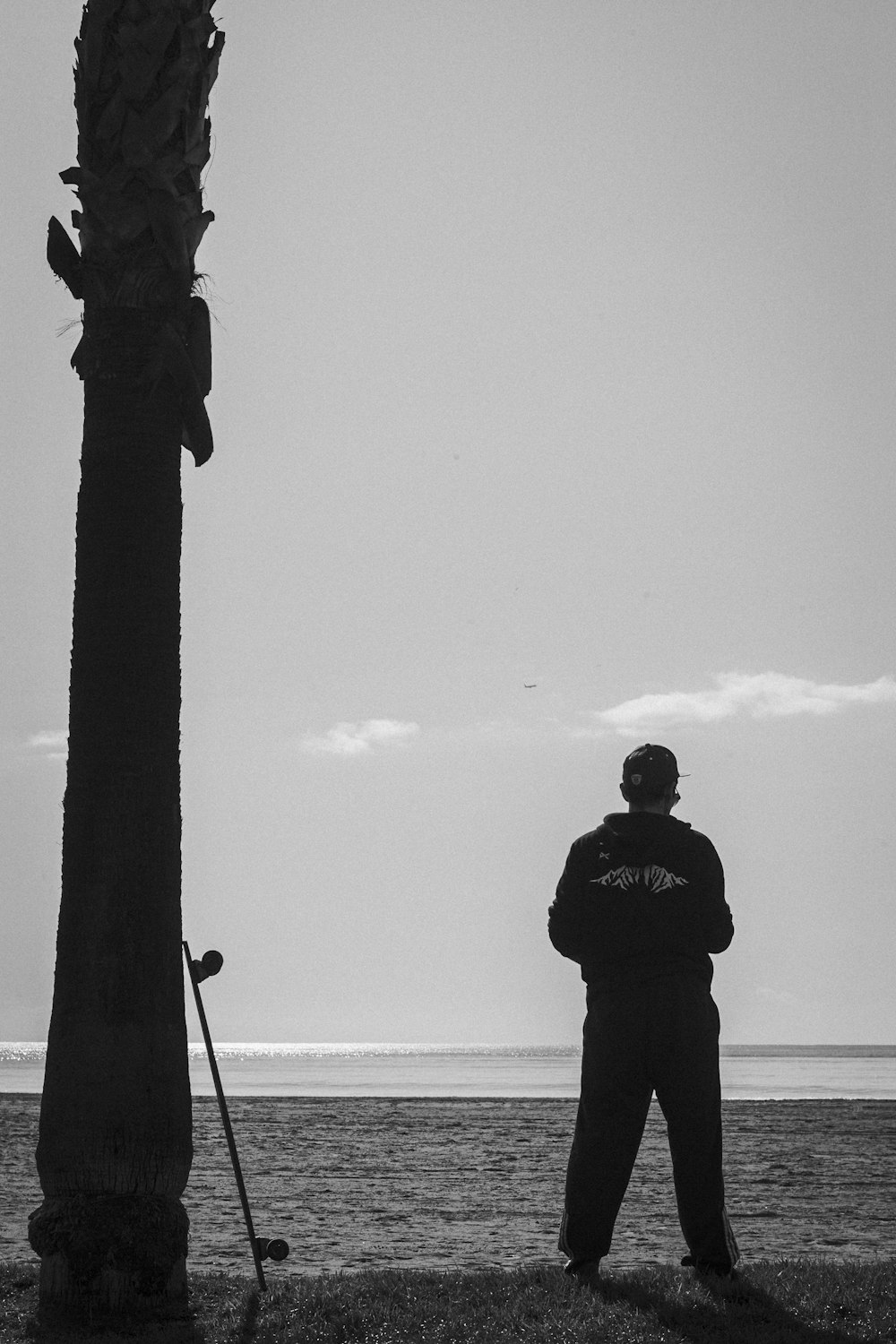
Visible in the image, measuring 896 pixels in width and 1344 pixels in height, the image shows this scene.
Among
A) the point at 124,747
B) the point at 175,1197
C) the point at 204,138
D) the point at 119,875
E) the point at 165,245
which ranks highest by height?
the point at 204,138

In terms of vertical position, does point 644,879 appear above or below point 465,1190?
above

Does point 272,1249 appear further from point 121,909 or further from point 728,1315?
point 728,1315

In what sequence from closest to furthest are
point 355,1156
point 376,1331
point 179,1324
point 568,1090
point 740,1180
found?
point 376,1331 < point 179,1324 < point 740,1180 < point 355,1156 < point 568,1090

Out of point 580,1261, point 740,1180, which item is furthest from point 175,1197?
point 740,1180

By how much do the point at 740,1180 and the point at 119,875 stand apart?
24.3 ft

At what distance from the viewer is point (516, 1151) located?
44.4 ft

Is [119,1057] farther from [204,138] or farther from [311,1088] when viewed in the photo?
[311,1088]

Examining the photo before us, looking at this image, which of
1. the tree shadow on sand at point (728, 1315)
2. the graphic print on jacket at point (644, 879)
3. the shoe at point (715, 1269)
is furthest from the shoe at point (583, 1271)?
the graphic print on jacket at point (644, 879)

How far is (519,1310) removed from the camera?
16.7 feet

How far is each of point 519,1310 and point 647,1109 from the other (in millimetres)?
995

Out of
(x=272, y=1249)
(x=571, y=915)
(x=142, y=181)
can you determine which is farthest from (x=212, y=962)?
(x=142, y=181)

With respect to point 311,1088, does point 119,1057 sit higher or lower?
higher

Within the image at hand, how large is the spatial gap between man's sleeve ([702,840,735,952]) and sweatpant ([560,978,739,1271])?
7.9 inches

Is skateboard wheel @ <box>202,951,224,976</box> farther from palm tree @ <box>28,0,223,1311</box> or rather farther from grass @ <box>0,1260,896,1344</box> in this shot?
grass @ <box>0,1260,896,1344</box>
